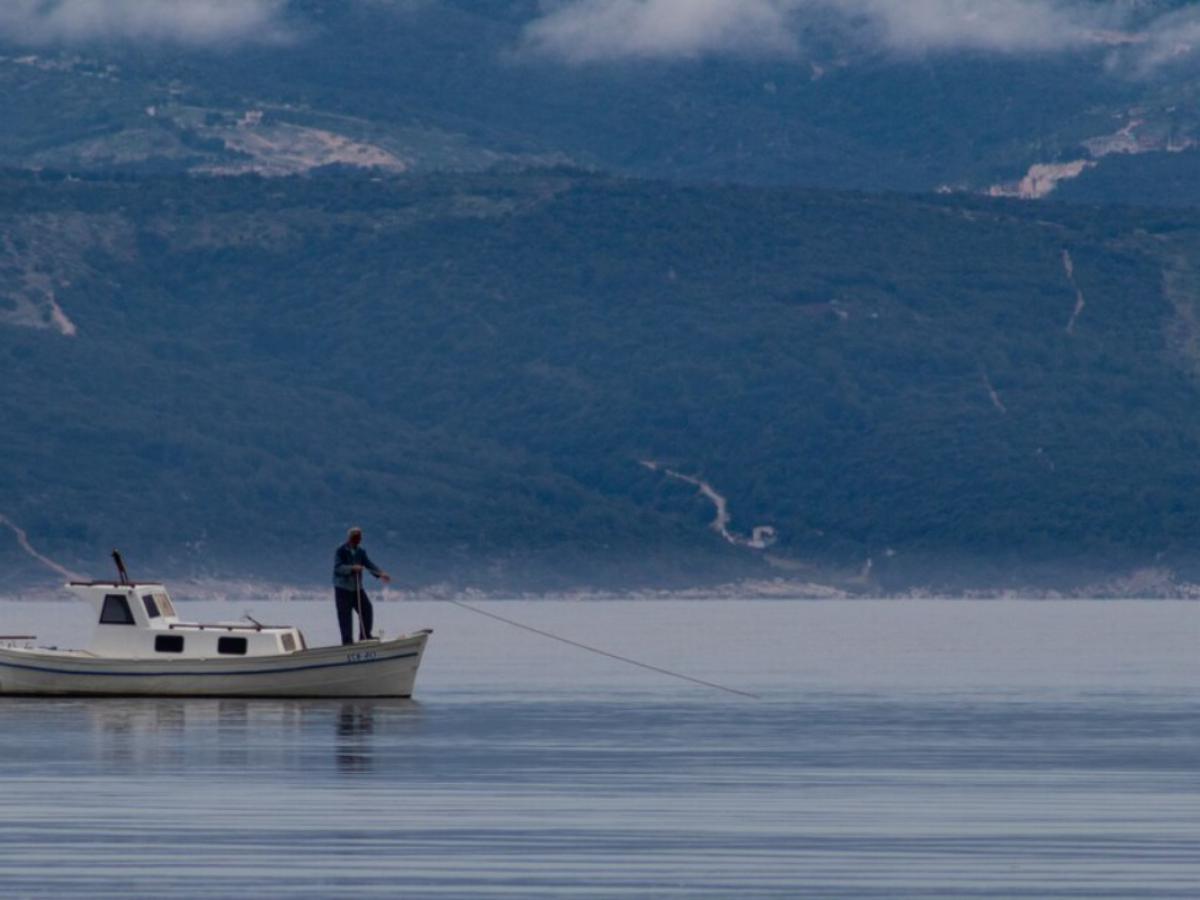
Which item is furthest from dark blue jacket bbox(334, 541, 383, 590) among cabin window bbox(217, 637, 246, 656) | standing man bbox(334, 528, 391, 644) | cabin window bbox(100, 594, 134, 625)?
cabin window bbox(100, 594, 134, 625)

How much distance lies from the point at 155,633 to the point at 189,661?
96 centimetres

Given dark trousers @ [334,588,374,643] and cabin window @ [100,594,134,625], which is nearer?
dark trousers @ [334,588,374,643]

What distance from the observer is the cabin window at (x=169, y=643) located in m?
57.5

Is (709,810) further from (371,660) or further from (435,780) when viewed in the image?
(371,660)

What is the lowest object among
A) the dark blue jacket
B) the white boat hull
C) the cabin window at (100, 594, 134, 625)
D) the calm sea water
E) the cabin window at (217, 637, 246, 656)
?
the calm sea water

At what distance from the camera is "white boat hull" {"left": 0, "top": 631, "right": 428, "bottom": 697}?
56.6m

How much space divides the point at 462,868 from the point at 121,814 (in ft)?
20.0

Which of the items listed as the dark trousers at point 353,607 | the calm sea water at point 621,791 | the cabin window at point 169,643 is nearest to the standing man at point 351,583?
the dark trousers at point 353,607

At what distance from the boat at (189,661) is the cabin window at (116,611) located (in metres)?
0.02

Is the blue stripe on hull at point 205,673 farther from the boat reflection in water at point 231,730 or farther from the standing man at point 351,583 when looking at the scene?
the standing man at point 351,583

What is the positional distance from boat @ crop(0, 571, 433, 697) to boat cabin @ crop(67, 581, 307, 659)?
0.06 ft

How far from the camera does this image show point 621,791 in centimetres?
3762

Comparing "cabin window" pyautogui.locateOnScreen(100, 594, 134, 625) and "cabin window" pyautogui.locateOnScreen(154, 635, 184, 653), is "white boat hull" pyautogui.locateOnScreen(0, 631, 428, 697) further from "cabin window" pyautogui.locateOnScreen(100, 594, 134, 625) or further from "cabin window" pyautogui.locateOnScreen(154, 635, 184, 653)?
"cabin window" pyautogui.locateOnScreen(100, 594, 134, 625)

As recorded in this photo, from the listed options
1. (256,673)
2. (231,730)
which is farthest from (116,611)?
(231,730)
